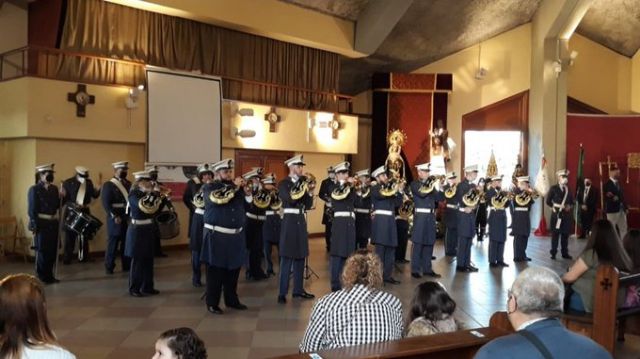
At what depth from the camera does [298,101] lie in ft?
47.2

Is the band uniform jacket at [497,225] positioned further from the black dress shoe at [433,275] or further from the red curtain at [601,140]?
the red curtain at [601,140]

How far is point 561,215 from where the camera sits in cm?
1104

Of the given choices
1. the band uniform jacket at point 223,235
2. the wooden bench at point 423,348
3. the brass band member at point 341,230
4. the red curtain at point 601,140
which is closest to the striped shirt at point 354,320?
the wooden bench at point 423,348

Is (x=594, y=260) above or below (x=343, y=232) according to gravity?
above

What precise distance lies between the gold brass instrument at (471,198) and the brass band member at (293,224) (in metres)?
3.57

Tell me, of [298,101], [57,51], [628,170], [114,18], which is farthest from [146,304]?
[628,170]

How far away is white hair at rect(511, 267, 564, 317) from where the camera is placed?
2051mm

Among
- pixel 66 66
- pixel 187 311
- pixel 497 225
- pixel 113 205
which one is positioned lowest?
pixel 187 311

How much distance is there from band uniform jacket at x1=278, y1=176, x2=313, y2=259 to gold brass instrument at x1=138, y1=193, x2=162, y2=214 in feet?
5.49

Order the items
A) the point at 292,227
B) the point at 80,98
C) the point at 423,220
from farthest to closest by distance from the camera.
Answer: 1. the point at 80,98
2. the point at 423,220
3. the point at 292,227

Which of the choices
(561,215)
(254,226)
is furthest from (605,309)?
(561,215)

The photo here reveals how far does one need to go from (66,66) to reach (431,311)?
9.14 meters

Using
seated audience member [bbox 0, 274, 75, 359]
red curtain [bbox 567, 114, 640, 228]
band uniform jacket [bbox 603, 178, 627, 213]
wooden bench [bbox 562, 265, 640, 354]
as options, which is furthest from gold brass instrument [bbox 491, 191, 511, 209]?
seated audience member [bbox 0, 274, 75, 359]

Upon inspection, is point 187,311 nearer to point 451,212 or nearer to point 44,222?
point 44,222
